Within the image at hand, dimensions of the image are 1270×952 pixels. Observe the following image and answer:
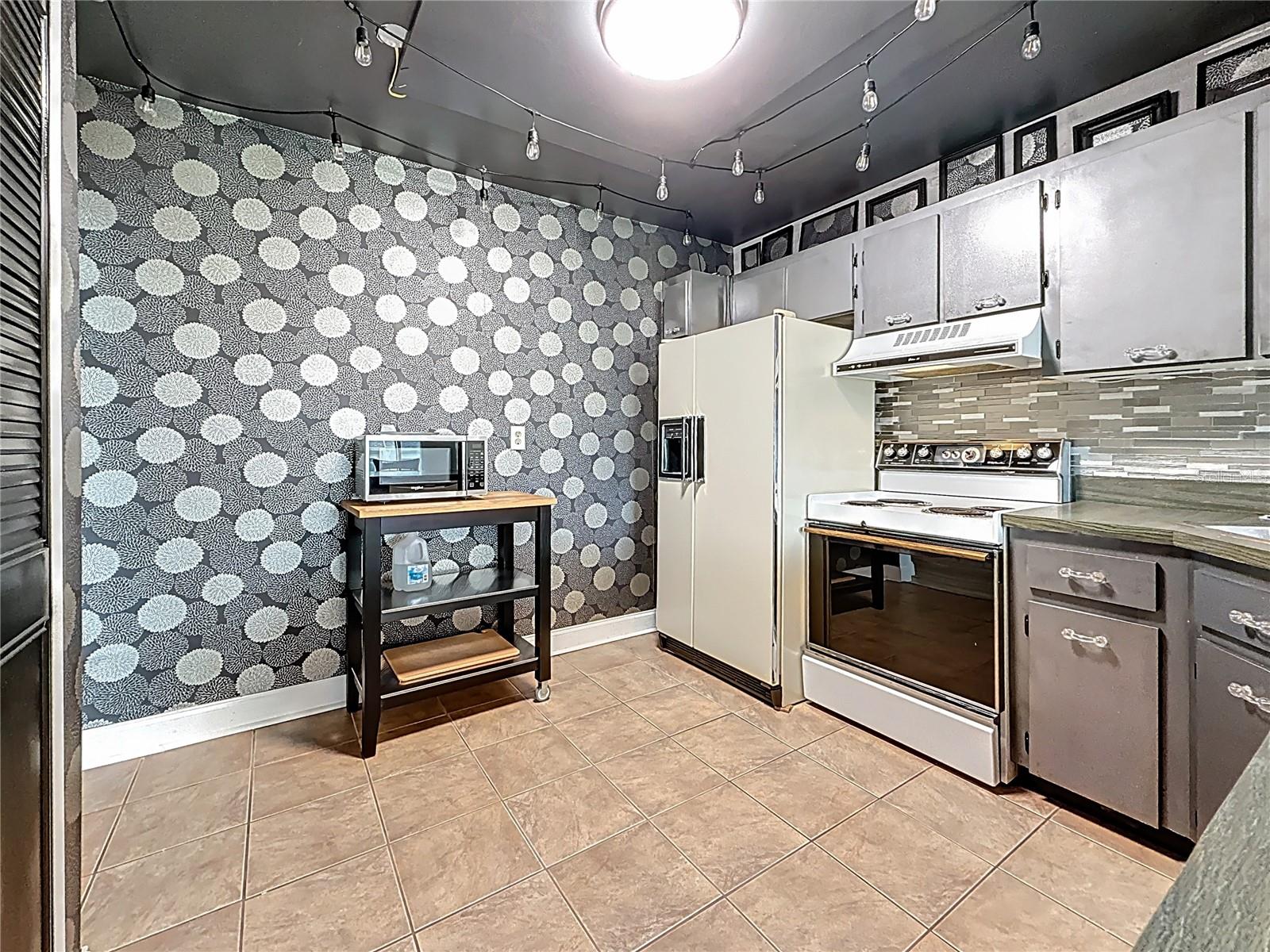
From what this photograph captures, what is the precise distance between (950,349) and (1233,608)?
1.21m

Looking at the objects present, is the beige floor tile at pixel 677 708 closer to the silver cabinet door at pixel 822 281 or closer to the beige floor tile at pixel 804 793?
the beige floor tile at pixel 804 793

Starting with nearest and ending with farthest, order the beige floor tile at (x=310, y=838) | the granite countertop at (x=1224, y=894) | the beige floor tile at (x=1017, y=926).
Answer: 1. the granite countertop at (x=1224, y=894)
2. the beige floor tile at (x=1017, y=926)
3. the beige floor tile at (x=310, y=838)

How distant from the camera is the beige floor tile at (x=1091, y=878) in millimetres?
1429

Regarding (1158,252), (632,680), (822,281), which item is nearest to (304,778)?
(632,680)

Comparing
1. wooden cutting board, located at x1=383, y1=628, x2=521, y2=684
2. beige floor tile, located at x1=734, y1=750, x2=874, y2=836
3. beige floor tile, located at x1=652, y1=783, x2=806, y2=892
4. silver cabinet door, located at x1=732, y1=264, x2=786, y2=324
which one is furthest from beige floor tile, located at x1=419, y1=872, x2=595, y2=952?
silver cabinet door, located at x1=732, y1=264, x2=786, y2=324

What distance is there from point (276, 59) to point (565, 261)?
4.93ft

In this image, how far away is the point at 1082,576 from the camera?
5.81 ft

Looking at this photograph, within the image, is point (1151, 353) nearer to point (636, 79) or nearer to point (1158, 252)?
point (1158, 252)

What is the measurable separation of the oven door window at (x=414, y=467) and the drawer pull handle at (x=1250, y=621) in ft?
8.30

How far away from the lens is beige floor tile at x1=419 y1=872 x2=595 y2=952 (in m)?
1.37

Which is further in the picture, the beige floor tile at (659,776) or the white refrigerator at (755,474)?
the white refrigerator at (755,474)

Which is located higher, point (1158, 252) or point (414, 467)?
point (1158, 252)

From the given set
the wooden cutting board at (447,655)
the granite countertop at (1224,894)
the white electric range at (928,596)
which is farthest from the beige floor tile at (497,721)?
the granite countertop at (1224,894)

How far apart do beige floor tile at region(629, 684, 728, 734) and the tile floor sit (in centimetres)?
4
